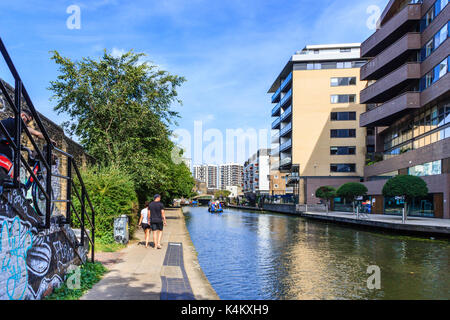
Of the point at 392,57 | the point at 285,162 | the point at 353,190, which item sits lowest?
the point at 353,190

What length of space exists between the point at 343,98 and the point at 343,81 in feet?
8.42

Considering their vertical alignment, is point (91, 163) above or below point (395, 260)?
above

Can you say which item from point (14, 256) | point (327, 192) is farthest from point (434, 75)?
point (14, 256)

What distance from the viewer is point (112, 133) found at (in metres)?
18.7

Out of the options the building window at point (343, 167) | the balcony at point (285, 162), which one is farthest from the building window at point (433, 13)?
the balcony at point (285, 162)

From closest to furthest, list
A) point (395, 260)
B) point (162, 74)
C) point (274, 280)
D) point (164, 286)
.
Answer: point (164, 286) → point (274, 280) → point (395, 260) → point (162, 74)

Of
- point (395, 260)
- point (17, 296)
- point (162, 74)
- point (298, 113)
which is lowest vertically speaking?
point (395, 260)

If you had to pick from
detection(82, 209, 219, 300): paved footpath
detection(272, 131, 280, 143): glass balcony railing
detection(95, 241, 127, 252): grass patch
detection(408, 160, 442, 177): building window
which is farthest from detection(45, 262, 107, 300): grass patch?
detection(272, 131, 280, 143): glass balcony railing

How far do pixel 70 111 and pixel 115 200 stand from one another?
25.8 feet

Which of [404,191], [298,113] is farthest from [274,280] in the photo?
[298,113]

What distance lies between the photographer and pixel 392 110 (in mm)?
38062

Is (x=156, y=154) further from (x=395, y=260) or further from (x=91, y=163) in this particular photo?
(x=395, y=260)

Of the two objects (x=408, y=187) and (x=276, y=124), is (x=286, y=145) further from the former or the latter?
(x=408, y=187)

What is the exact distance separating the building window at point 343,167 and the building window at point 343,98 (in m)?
9.51
